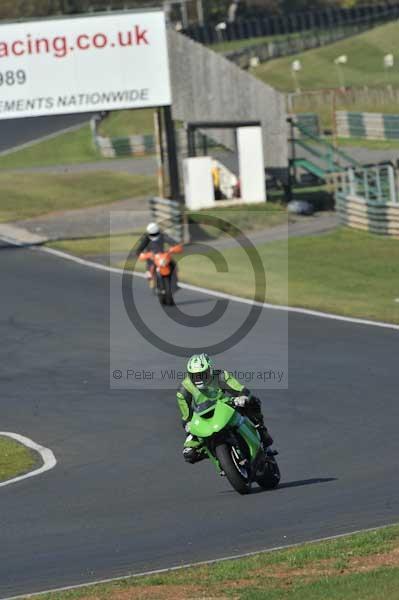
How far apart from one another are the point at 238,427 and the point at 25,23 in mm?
27425

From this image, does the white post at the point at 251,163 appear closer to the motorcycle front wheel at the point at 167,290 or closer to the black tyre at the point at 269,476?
the motorcycle front wheel at the point at 167,290

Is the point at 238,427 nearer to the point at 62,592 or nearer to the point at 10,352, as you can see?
the point at 62,592

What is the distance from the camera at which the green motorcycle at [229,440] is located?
13.2 m

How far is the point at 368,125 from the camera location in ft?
213

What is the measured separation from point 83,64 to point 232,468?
89.8 ft

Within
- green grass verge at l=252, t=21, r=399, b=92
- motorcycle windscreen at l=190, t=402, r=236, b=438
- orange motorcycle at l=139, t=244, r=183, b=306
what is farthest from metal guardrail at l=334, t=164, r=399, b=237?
green grass verge at l=252, t=21, r=399, b=92

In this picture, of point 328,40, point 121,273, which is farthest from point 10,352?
point 328,40

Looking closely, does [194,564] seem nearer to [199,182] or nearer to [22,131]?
[199,182]

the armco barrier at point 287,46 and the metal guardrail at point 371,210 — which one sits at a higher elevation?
the armco barrier at point 287,46

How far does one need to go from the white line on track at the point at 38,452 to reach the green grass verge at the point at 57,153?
52346 mm

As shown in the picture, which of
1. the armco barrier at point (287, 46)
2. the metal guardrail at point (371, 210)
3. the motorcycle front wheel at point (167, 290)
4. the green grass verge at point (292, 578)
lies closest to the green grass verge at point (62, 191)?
the metal guardrail at point (371, 210)

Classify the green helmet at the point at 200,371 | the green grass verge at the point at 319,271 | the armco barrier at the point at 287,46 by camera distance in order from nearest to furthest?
the green helmet at the point at 200,371
the green grass verge at the point at 319,271
the armco barrier at the point at 287,46

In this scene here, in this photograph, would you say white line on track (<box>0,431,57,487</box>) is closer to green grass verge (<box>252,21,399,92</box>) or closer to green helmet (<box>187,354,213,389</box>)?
green helmet (<box>187,354,213,389</box>)

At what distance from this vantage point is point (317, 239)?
124 ft
